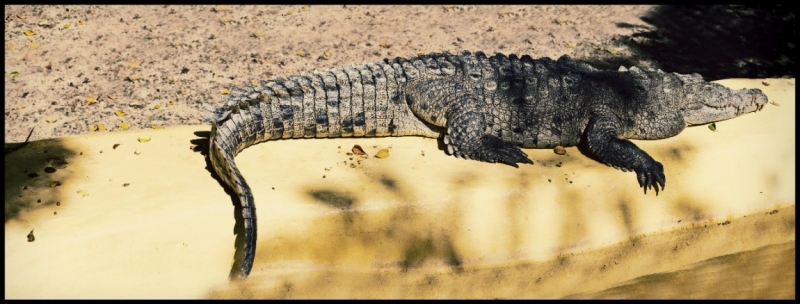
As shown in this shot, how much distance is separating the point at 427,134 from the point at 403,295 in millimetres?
1704

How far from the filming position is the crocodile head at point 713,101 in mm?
5902

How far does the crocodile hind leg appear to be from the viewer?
17.7 ft

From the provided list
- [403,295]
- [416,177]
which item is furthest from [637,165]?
[403,295]

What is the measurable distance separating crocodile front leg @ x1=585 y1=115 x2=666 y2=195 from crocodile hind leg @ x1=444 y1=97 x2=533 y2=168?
0.58m

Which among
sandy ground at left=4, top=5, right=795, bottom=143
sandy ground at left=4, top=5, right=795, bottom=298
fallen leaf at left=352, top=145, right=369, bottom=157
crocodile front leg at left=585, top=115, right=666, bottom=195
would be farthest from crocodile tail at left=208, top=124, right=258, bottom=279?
crocodile front leg at left=585, top=115, right=666, bottom=195

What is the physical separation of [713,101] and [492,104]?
1875 mm

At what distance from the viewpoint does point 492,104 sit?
5.75 meters

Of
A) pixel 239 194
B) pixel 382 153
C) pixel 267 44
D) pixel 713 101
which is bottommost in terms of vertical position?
pixel 267 44

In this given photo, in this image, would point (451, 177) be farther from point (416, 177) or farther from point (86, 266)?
point (86, 266)

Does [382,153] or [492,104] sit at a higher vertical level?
[492,104]

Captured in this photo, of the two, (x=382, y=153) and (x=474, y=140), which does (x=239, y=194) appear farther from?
(x=474, y=140)


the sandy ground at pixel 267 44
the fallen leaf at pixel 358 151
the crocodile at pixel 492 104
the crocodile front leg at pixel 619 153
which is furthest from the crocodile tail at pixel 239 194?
the crocodile front leg at pixel 619 153

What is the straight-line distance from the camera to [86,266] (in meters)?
4.14

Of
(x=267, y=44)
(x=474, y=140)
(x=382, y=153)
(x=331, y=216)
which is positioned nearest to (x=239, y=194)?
(x=331, y=216)
